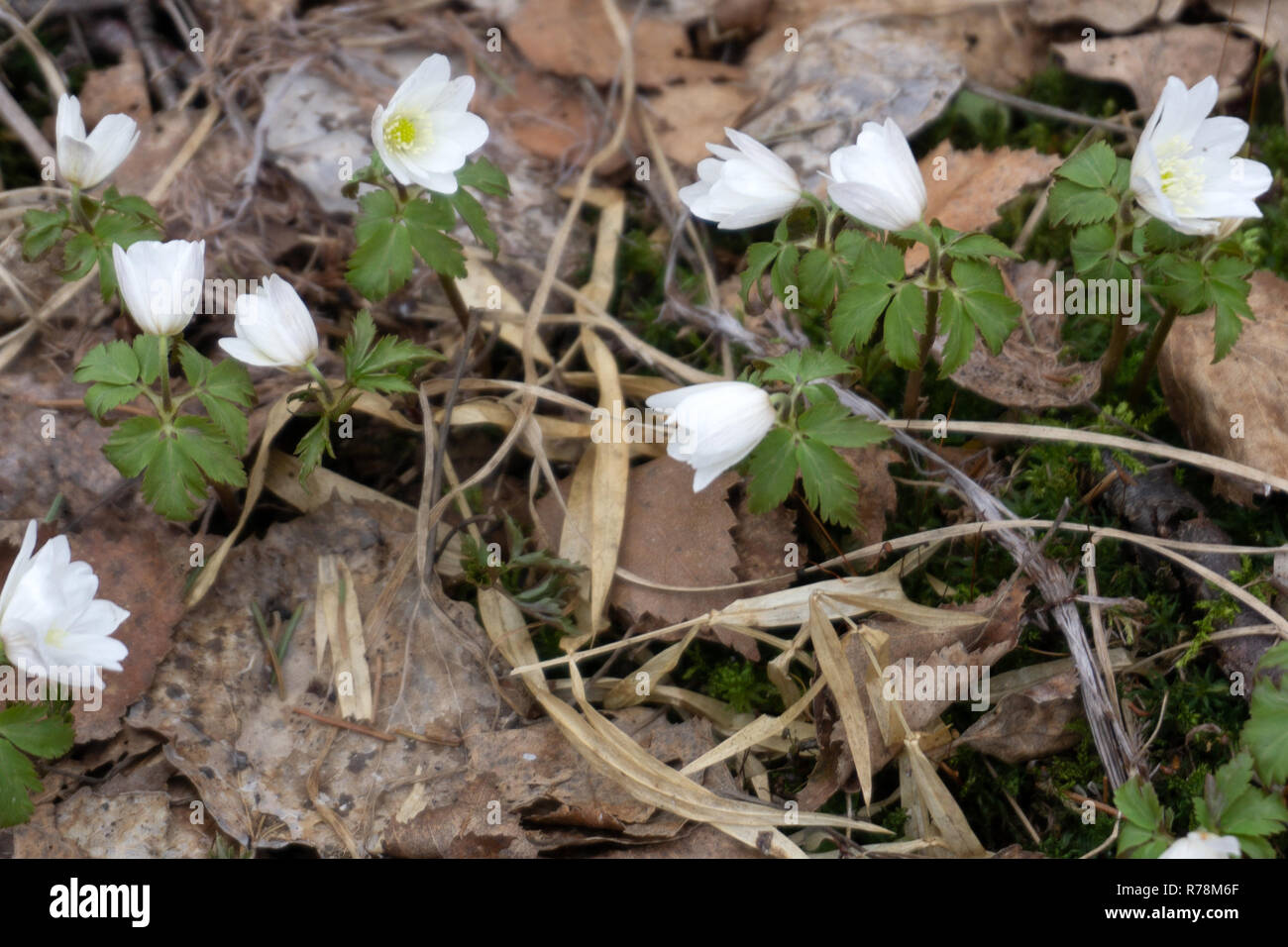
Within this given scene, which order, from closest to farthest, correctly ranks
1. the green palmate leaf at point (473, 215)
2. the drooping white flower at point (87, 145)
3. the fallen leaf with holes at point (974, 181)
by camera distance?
the drooping white flower at point (87, 145) < the green palmate leaf at point (473, 215) < the fallen leaf with holes at point (974, 181)

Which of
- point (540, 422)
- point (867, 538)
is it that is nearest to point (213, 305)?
point (540, 422)

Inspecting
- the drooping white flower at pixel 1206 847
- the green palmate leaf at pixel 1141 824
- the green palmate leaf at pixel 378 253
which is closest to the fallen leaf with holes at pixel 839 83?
the green palmate leaf at pixel 378 253

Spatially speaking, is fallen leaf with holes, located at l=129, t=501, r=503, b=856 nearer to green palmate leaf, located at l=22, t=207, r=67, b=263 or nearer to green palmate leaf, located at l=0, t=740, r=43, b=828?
green palmate leaf, located at l=0, t=740, r=43, b=828

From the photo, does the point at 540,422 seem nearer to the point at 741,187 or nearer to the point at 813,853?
the point at 741,187

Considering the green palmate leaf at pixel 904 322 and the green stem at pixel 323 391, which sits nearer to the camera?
the green palmate leaf at pixel 904 322

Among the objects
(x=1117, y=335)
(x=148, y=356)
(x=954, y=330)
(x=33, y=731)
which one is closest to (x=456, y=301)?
(x=148, y=356)

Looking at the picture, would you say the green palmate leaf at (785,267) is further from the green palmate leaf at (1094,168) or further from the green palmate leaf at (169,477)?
the green palmate leaf at (169,477)

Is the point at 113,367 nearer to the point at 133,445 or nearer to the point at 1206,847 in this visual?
the point at 133,445

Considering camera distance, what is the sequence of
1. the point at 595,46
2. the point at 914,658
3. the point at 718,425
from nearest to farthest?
1. the point at 718,425
2. the point at 914,658
3. the point at 595,46
